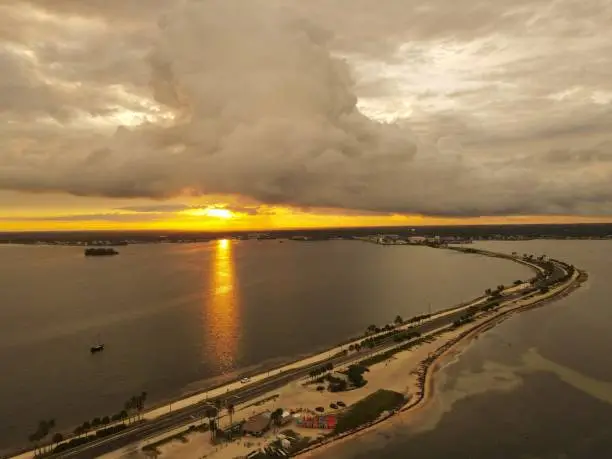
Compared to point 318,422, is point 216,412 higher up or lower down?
higher up

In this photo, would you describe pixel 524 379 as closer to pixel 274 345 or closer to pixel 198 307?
pixel 274 345

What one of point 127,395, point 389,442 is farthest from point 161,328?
point 389,442

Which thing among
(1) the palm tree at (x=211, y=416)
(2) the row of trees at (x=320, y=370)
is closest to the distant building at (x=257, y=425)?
(1) the palm tree at (x=211, y=416)

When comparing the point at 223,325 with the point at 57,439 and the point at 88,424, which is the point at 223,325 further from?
the point at 57,439

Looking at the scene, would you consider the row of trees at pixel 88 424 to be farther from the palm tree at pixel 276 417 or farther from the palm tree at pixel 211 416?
the palm tree at pixel 276 417

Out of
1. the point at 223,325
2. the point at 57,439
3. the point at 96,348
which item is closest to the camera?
the point at 57,439

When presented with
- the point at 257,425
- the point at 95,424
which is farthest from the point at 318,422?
the point at 95,424

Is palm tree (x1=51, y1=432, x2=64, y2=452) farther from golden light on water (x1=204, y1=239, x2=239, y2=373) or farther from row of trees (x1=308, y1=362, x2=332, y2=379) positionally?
row of trees (x1=308, y1=362, x2=332, y2=379)
